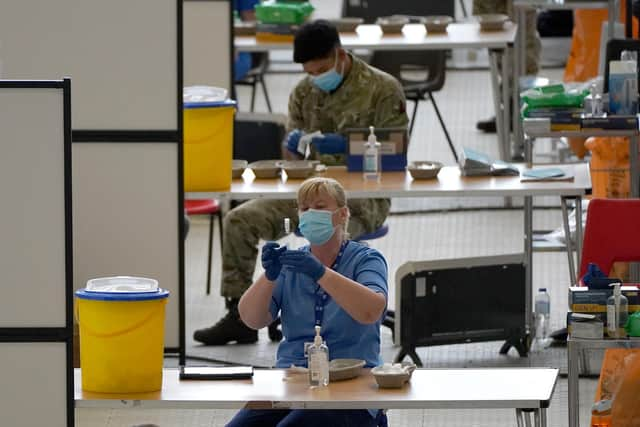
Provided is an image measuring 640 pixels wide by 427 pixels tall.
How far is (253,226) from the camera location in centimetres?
745

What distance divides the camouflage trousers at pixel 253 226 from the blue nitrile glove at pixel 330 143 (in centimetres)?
28

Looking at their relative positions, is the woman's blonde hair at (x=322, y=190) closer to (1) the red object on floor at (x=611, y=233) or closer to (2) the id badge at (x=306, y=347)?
(2) the id badge at (x=306, y=347)

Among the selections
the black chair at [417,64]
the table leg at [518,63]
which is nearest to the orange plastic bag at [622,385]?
the table leg at [518,63]

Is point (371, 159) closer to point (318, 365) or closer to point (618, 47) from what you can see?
point (618, 47)

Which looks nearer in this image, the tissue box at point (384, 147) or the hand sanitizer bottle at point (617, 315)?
the hand sanitizer bottle at point (617, 315)

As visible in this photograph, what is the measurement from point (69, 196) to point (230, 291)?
9.45 ft

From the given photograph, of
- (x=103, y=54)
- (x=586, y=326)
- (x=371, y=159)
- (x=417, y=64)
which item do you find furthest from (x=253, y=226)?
(x=417, y=64)

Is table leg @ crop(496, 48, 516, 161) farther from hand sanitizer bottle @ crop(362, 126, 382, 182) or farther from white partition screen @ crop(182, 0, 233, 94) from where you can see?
hand sanitizer bottle @ crop(362, 126, 382, 182)

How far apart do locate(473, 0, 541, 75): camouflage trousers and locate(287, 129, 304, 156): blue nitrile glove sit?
125 inches

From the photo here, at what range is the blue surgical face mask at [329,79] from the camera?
7.57 m

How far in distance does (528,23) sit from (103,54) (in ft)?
15.5

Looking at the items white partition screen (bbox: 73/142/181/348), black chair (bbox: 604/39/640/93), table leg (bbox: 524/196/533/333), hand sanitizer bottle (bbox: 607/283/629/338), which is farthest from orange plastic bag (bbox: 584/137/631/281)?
hand sanitizer bottle (bbox: 607/283/629/338)

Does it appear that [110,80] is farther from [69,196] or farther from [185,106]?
[69,196]

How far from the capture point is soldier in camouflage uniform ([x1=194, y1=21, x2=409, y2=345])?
745cm
